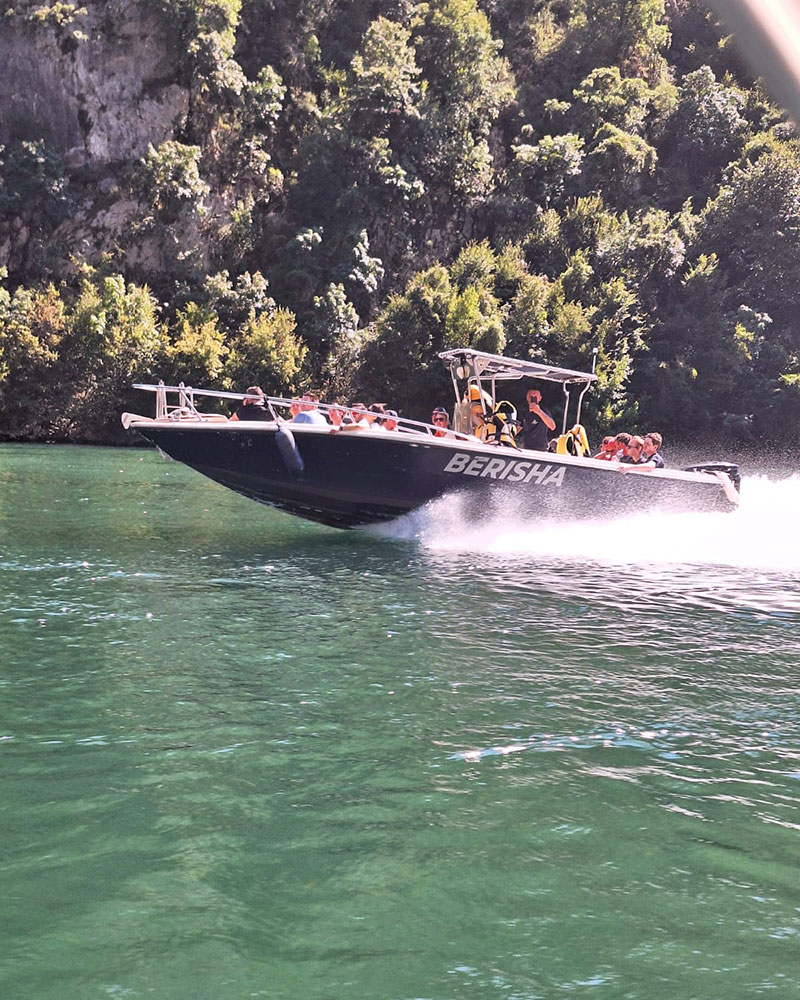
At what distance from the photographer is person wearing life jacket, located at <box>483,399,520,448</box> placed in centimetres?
1641

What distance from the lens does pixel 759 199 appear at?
Result: 54375 mm

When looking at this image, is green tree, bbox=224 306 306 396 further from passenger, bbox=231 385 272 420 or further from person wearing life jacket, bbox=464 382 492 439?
passenger, bbox=231 385 272 420

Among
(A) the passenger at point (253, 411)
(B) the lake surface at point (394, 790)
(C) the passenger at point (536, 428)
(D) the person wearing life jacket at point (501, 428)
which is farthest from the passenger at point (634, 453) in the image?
(A) the passenger at point (253, 411)

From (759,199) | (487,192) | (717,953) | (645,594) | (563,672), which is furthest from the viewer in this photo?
(487,192)

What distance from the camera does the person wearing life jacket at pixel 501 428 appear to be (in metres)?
16.4

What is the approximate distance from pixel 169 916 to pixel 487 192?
195 ft

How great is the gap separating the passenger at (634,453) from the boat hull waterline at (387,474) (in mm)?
478

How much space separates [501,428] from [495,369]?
99 cm

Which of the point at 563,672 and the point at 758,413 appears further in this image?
the point at 758,413

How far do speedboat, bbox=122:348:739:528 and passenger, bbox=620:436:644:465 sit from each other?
48 cm

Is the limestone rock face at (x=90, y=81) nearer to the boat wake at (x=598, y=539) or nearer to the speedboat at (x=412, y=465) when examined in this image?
the speedboat at (x=412, y=465)

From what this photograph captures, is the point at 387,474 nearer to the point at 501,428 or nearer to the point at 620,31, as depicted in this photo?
the point at 501,428

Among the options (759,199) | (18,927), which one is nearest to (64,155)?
(759,199)

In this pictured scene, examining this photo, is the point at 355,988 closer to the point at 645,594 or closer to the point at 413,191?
the point at 645,594
